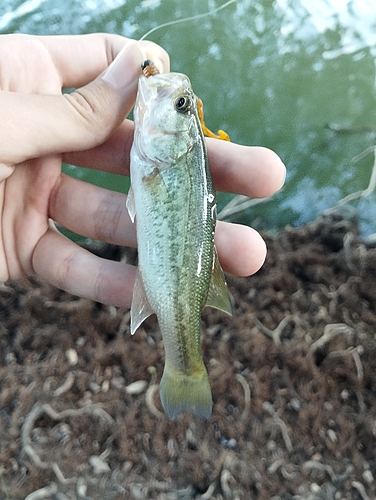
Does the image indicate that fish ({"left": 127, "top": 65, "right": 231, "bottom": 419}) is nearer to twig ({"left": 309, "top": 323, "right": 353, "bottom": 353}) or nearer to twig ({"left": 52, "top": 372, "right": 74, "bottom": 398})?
twig ({"left": 52, "top": 372, "right": 74, "bottom": 398})

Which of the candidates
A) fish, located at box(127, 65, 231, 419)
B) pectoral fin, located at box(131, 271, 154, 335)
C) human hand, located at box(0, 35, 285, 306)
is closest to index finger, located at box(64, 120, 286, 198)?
human hand, located at box(0, 35, 285, 306)

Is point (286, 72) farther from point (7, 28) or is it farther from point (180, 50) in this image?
point (7, 28)

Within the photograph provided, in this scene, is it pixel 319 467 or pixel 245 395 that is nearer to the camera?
pixel 319 467

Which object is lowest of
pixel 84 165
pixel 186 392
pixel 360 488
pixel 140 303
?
pixel 360 488

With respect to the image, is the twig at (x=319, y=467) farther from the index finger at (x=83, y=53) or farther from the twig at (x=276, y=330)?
the index finger at (x=83, y=53)

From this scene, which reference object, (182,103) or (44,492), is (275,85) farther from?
(44,492)

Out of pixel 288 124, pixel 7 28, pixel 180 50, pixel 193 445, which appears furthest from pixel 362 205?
pixel 7 28

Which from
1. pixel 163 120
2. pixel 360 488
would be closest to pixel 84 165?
pixel 163 120

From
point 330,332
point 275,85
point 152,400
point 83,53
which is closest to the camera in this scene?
point 83,53
